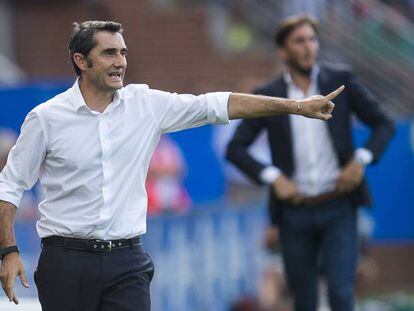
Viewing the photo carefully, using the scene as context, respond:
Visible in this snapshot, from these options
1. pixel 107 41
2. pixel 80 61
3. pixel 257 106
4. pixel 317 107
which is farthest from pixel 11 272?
pixel 317 107

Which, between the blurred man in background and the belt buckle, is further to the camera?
the blurred man in background

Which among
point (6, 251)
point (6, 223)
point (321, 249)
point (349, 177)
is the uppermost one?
point (349, 177)

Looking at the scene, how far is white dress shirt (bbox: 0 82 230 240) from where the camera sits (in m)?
6.26

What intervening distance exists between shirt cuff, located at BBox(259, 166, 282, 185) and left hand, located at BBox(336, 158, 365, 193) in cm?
41

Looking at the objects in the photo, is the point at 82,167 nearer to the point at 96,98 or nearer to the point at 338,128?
the point at 96,98

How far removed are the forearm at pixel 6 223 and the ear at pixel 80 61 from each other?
2.56ft

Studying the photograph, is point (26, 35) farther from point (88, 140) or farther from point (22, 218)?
point (88, 140)

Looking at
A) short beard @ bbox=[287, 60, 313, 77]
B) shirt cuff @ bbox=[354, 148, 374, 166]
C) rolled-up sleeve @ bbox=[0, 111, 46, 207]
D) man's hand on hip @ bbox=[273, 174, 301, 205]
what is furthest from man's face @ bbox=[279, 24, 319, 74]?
rolled-up sleeve @ bbox=[0, 111, 46, 207]

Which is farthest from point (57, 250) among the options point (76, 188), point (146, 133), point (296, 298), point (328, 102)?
point (296, 298)

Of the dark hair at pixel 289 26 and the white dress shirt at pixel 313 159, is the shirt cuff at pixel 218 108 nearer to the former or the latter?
the white dress shirt at pixel 313 159

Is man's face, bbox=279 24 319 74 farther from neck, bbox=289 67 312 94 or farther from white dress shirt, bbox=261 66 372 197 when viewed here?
white dress shirt, bbox=261 66 372 197

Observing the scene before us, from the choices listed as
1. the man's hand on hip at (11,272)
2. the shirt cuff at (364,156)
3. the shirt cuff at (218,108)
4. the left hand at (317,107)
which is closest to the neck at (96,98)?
the shirt cuff at (218,108)

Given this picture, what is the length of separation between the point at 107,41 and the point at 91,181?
0.71 m

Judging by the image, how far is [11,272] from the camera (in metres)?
6.28
